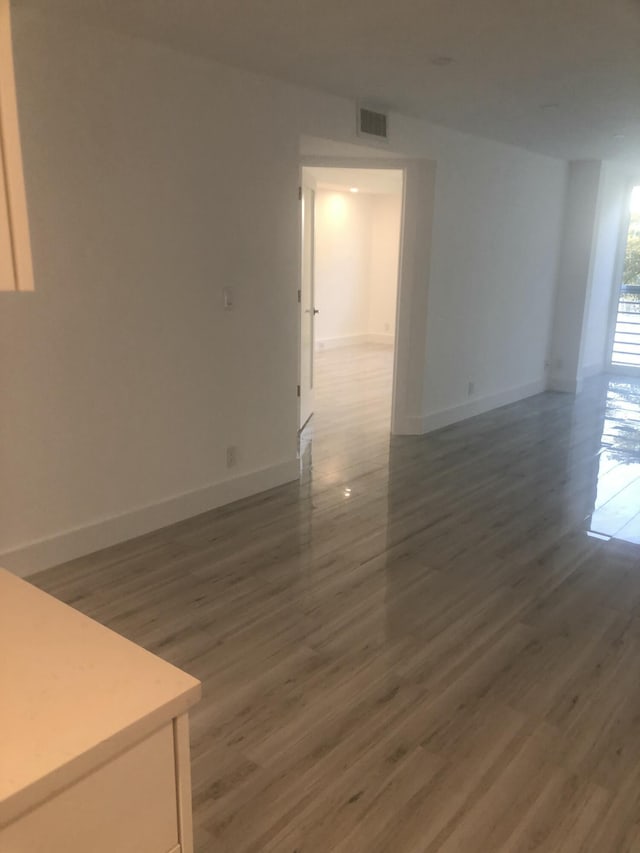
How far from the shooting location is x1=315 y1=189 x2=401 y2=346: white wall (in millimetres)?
10523

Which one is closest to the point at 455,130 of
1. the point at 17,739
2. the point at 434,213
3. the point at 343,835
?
the point at 434,213

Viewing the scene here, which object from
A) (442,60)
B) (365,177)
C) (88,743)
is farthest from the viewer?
(365,177)

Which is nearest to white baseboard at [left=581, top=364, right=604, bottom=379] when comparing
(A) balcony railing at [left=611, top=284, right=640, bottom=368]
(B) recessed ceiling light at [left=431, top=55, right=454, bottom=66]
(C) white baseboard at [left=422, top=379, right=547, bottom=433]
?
(A) balcony railing at [left=611, top=284, right=640, bottom=368]

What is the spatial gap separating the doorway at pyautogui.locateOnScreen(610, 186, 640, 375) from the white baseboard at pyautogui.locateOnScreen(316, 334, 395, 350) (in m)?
3.56

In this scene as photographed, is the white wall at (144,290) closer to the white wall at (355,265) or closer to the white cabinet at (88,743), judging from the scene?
the white cabinet at (88,743)

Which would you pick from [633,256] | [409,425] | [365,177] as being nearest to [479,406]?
[409,425]

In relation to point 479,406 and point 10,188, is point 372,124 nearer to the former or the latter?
point 479,406

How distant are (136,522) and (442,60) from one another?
287 cm

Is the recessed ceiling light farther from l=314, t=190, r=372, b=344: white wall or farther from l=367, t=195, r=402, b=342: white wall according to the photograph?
l=367, t=195, r=402, b=342: white wall

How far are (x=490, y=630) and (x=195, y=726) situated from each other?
129cm

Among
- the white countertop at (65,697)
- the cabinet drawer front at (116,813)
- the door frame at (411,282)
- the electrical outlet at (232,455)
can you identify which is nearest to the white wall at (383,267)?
the door frame at (411,282)

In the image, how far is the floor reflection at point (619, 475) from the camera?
3.84m

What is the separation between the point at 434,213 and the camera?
17.2 feet

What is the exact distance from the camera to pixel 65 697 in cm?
91
